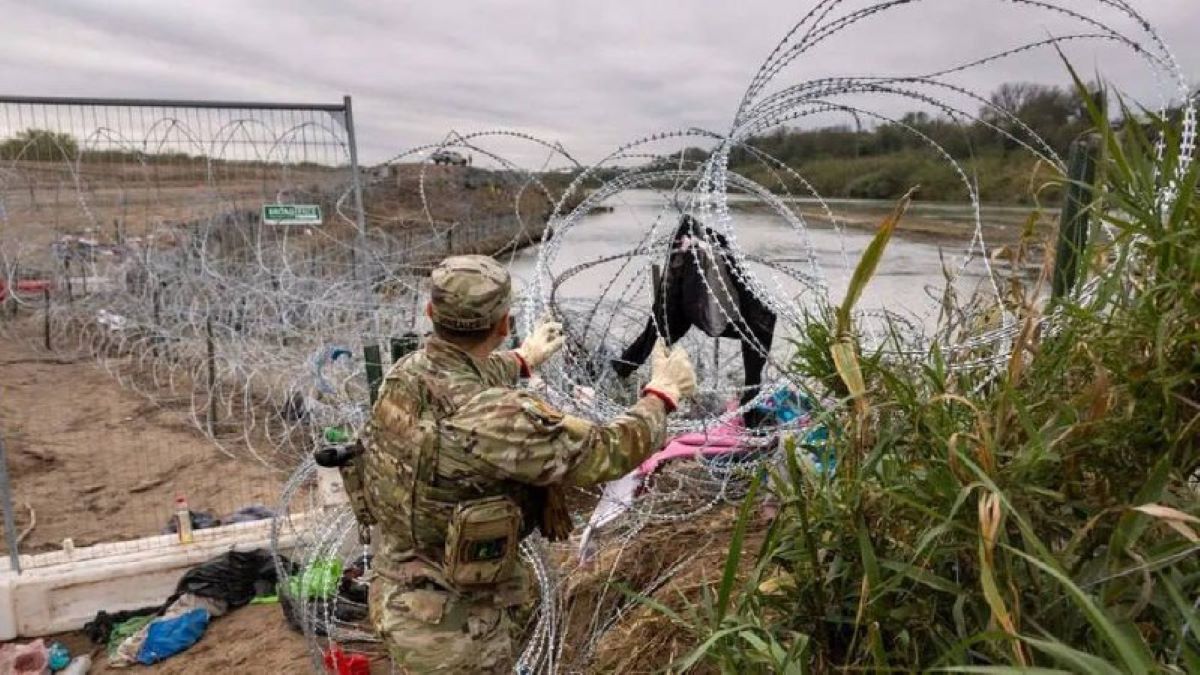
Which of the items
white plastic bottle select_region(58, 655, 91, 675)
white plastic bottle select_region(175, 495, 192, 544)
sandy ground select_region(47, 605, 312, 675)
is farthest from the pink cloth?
white plastic bottle select_region(58, 655, 91, 675)

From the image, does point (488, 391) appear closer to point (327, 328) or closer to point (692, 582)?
point (692, 582)

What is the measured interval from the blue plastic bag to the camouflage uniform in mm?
1840

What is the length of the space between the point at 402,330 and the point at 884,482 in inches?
212

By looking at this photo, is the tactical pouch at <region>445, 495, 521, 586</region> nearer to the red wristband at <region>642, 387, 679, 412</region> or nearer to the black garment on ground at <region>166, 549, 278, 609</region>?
the red wristband at <region>642, 387, 679, 412</region>

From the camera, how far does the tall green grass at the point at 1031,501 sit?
152 centimetres

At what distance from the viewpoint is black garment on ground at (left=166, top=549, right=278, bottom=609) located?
13.8ft

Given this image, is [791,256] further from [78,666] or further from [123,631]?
[78,666]

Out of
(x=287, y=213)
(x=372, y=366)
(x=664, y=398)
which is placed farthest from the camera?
(x=287, y=213)

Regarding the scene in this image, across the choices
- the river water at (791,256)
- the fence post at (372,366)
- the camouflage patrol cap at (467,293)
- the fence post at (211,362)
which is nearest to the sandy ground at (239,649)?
the fence post at (372,366)

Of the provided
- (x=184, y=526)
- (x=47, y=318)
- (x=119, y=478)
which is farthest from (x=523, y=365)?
(x=47, y=318)

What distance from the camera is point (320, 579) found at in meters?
A: 3.91

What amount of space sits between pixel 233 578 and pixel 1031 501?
396cm

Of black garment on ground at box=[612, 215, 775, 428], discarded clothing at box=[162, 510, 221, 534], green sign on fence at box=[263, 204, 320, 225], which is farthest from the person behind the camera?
discarded clothing at box=[162, 510, 221, 534]

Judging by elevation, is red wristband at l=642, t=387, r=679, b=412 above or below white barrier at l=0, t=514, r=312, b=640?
above
